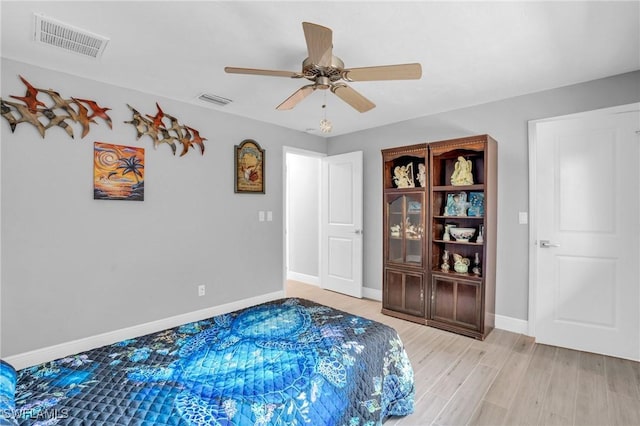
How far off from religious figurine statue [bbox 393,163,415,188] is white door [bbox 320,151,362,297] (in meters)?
0.69

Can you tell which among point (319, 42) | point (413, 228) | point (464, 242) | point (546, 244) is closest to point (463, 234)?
point (464, 242)

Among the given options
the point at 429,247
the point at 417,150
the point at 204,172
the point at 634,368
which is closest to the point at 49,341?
the point at 204,172

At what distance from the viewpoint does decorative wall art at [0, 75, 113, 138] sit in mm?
2365

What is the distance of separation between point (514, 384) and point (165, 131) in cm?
382

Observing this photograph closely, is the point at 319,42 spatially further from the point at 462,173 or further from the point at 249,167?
the point at 249,167

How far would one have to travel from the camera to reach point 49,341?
2533 millimetres

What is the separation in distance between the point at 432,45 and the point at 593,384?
2.73m

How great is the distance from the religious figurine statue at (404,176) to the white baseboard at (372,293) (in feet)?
5.13

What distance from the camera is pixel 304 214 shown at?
5488mm

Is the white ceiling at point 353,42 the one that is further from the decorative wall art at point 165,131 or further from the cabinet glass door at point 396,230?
the cabinet glass door at point 396,230

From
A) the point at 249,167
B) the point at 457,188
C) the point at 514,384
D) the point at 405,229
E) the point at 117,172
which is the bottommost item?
the point at 514,384

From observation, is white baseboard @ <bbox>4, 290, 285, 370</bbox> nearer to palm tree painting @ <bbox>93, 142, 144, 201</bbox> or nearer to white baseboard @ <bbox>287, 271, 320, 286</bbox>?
palm tree painting @ <bbox>93, 142, 144, 201</bbox>

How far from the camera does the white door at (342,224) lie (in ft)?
14.5

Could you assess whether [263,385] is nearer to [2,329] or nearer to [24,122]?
[2,329]
